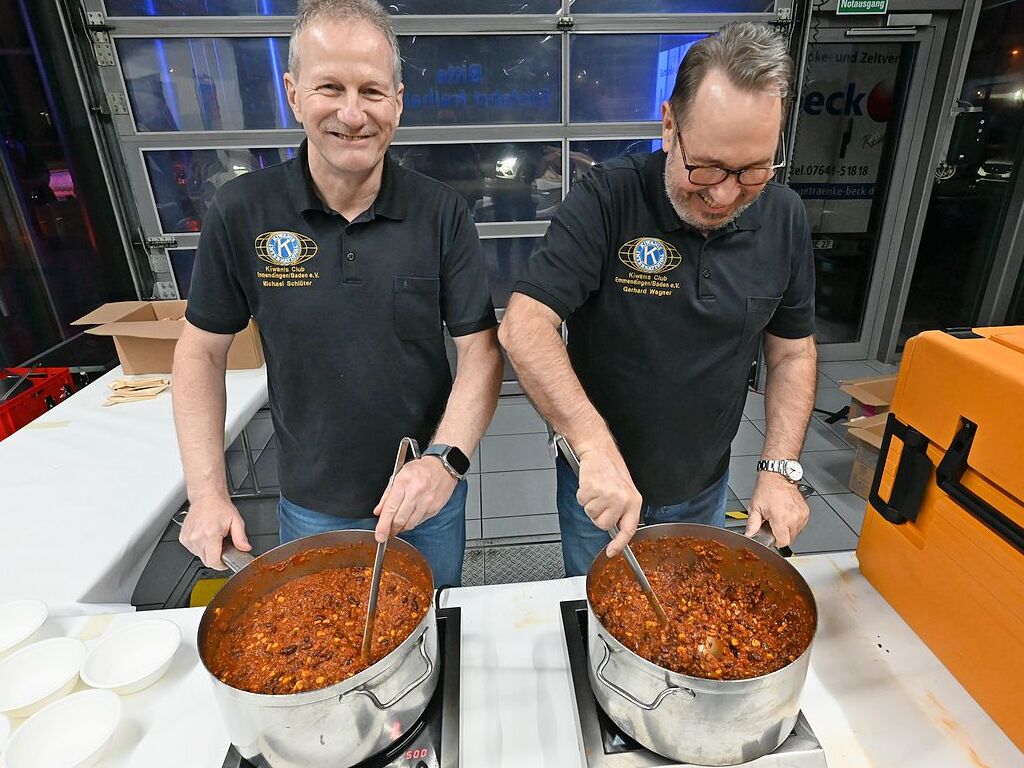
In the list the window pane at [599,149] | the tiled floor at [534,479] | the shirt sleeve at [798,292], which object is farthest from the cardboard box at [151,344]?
the window pane at [599,149]

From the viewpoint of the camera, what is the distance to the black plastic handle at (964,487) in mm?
833

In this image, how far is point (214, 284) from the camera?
1259mm

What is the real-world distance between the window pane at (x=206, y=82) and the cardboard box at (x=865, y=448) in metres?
3.62

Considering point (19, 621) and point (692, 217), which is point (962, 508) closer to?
point (692, 217)

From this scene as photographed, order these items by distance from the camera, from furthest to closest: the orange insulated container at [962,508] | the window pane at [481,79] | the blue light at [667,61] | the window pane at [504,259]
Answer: the window pane at [504,259] → the blue light at [667,61] → the window pane at [481,79] → the orange insulated container at [962,508]

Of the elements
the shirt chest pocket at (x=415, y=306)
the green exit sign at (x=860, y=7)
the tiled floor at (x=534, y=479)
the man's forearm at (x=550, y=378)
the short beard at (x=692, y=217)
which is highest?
the green exit sign at (x=860, y=7)

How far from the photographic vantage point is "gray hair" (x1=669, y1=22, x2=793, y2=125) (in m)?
0.96

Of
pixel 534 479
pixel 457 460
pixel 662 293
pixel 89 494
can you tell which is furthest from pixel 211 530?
pixel 534 479

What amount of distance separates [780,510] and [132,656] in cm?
121

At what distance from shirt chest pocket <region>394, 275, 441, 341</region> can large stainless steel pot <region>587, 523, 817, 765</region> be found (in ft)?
2.40

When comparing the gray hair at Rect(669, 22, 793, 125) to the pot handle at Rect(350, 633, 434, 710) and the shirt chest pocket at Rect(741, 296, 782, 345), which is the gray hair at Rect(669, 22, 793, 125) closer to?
the shirt chest pocket at Rect(741, 296, 782, 345)

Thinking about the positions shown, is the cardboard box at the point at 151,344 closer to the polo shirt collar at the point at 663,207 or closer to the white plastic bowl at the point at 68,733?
the white plastic bowl at the point at 68,733

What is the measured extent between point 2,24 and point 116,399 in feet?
7.35

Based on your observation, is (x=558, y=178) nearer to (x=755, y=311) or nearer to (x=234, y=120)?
(x=234, y=120)
